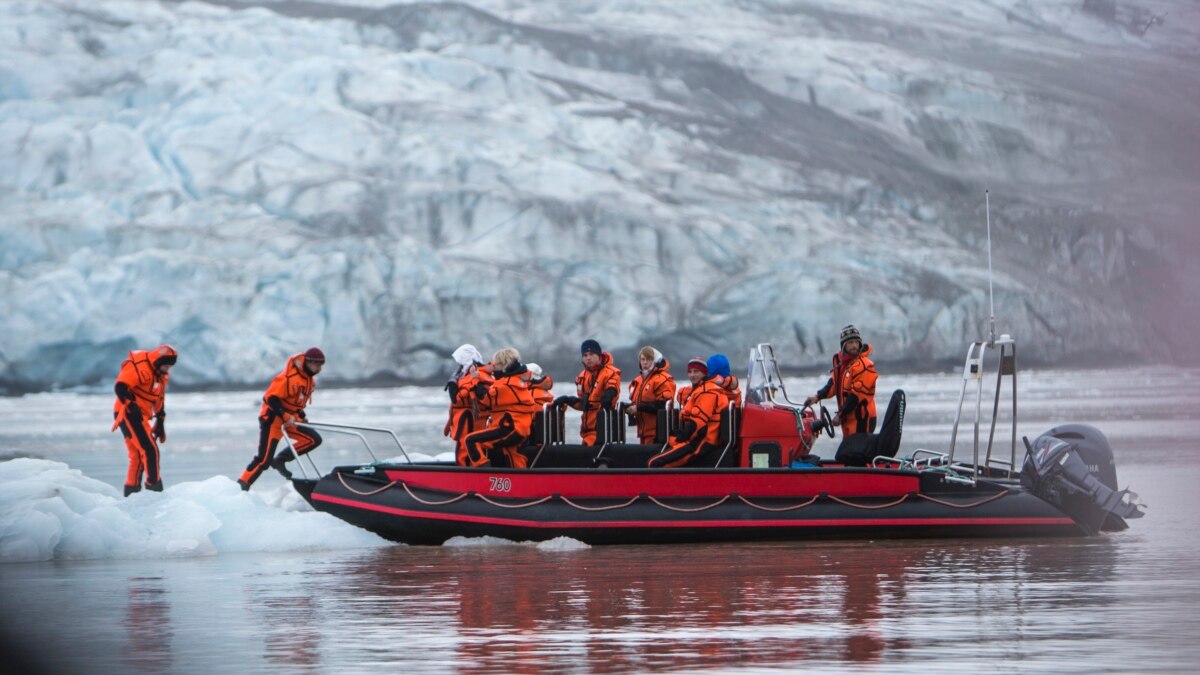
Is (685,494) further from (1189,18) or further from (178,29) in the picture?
(1189,18)

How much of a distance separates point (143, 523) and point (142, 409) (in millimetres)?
1329

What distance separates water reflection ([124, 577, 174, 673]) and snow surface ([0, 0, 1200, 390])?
861 inches

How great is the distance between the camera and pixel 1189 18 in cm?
5356

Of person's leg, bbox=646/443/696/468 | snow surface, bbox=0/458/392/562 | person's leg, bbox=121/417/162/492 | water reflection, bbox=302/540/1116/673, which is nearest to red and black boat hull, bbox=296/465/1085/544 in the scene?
water reflection, bbox=302/540/1116/673

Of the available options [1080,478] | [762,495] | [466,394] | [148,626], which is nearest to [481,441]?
[466,394]

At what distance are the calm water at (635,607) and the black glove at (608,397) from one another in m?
1.07

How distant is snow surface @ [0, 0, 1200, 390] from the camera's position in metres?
31.6

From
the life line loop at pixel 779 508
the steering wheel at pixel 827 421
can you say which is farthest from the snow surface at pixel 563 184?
the life line loop at pixel 779 508

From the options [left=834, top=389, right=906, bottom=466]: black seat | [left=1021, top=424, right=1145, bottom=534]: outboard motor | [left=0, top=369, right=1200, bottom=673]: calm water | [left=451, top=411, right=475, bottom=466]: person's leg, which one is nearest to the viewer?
[left=0, top=369, right=1200, bottom=673]: calm water

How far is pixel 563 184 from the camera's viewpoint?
119 ft

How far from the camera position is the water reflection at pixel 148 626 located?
6371 millimetres

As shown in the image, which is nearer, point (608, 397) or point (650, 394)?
point (608, 397)

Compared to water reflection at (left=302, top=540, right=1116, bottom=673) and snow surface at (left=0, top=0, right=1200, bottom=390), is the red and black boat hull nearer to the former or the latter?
Result: water reflection at (left=302, top=540, right=1116, bottom=673)

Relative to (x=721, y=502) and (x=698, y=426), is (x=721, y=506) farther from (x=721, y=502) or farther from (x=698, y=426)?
(x=698, y=426)
